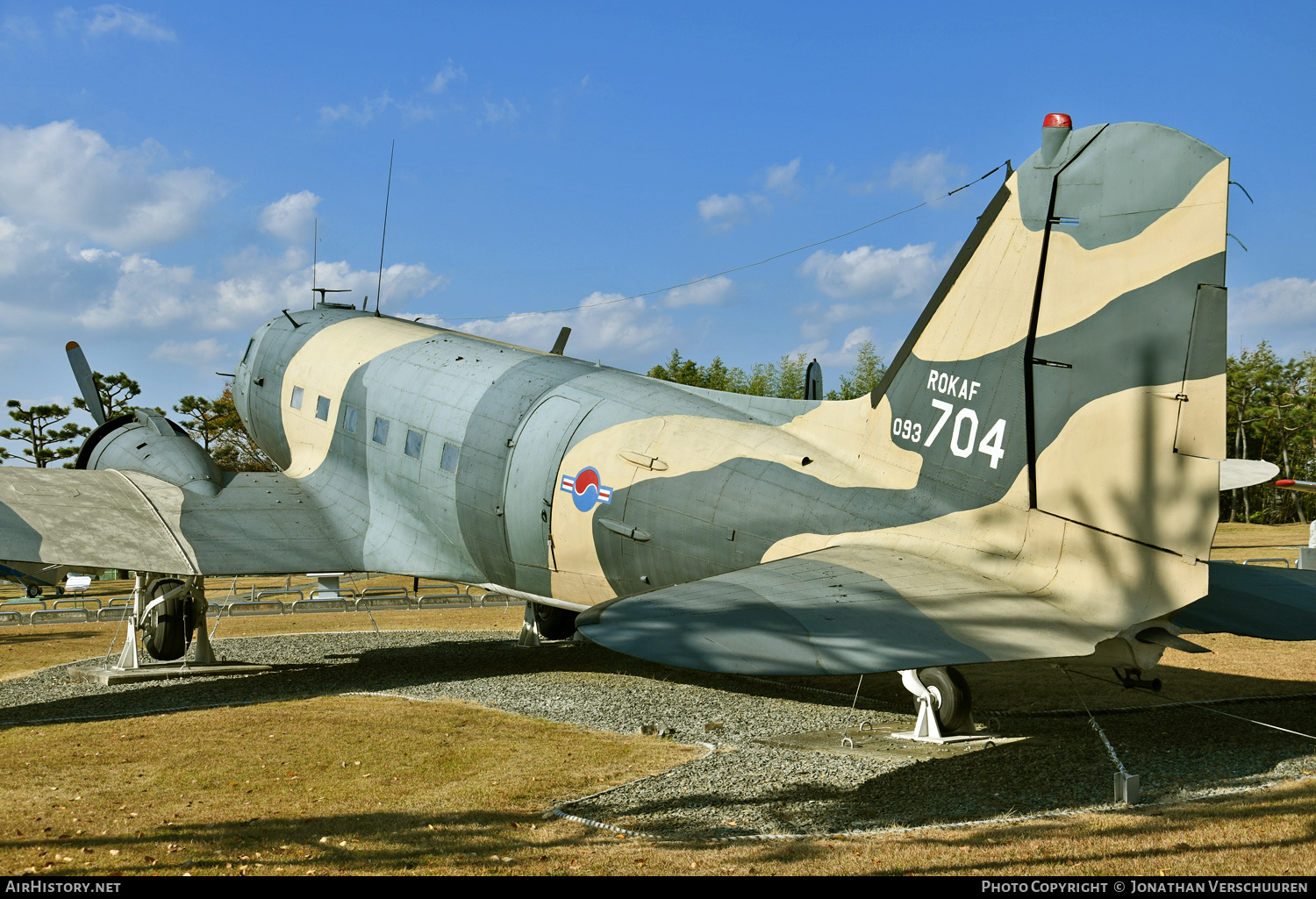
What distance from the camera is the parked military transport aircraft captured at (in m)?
7.09

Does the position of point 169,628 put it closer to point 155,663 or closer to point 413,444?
point 155,663

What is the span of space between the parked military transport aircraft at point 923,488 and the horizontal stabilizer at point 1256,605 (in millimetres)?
49

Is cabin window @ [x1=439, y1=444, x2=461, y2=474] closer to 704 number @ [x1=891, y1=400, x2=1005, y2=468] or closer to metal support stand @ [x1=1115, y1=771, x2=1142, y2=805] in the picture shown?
704 number @ [x1=891, y1=400, x2=1005, y2=468]

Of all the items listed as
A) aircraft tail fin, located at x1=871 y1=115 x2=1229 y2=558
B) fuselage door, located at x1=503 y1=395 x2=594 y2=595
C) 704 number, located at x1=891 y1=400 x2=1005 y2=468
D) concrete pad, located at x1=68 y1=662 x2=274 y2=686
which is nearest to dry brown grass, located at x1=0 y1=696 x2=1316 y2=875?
aircraft tail fin, located at x1=871 y1=115 x2=1229 y2=558

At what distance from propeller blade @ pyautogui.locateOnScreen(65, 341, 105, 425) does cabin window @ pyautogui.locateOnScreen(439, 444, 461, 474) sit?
347 inches

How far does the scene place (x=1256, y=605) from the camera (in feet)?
33.1

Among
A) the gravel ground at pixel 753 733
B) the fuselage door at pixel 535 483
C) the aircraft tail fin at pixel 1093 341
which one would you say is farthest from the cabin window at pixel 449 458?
the aircraft tail fin at pixel 1093 341

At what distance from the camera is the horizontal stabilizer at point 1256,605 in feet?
30.7

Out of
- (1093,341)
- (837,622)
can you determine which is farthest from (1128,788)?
(1093,341)

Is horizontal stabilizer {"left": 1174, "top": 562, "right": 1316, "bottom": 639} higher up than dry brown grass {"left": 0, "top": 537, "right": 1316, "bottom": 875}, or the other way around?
horizontal stabilizer {"left": 1174, "top": 562, "right": 1316, "bottom": 639}

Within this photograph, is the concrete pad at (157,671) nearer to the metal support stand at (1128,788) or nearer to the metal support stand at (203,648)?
the metal support stand at (203,648)

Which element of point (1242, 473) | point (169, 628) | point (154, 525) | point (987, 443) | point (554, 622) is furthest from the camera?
point (554, 622)

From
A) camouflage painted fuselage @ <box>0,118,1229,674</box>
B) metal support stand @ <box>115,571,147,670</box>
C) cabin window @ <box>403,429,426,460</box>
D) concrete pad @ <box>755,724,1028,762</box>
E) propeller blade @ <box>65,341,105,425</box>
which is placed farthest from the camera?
propeller blade @ <box>65,341,105,425</box>

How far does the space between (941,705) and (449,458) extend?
8.22 metres
